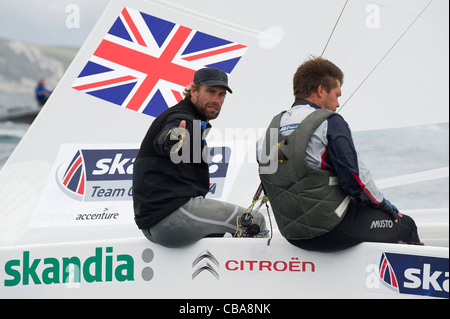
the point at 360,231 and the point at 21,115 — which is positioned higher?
the point at 21,115

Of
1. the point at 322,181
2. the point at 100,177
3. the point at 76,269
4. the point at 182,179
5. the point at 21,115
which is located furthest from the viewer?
the point at 21,115

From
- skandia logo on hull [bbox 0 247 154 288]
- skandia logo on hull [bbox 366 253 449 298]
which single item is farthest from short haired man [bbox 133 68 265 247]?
skandia logo on hull [bbox 366 253 449 298]

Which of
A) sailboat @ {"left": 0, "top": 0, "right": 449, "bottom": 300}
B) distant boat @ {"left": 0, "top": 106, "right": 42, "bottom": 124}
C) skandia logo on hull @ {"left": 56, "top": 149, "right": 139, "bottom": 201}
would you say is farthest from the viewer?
distant boat @ {"left": 0, "top": 106, "right": 42, "bottom": 124}

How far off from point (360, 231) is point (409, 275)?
0.19 meters

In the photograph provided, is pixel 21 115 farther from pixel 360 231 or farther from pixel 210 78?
pixel 360 231

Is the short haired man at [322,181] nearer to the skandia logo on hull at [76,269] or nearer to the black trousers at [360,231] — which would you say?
the black trousers at [360,231]

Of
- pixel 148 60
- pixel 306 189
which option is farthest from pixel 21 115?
pixel 306 189

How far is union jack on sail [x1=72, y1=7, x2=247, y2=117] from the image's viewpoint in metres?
3.01

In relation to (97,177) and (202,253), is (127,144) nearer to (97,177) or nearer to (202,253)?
(97,177)

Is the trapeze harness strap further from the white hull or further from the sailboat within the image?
the sailboat

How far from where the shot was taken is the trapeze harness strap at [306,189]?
1945mm

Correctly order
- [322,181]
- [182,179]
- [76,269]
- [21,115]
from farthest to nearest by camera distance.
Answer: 1. [21,115]
2. [76,269]
3. [182,179]
4. [322,181]

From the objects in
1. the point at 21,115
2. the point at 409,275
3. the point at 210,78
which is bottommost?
the point at 409,275

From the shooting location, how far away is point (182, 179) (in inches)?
86.4
